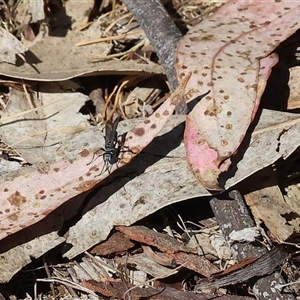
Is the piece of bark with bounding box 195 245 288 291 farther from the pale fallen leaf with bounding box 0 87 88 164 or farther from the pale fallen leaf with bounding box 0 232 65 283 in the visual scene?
the pale fallen leaf with bounding box 0 87 88 164

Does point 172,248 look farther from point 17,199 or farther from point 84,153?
point 17,199

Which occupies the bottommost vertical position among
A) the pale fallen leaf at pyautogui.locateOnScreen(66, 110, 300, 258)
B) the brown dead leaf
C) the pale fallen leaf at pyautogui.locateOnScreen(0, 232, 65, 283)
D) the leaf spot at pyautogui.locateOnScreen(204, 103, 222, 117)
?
the brown dead leaf

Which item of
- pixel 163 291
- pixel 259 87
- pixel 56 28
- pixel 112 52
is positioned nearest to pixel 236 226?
pixel 163 291

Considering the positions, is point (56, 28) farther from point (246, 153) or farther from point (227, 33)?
point (246, 153)

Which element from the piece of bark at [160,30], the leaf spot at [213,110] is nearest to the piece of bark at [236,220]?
the leaf spot at [213,110]

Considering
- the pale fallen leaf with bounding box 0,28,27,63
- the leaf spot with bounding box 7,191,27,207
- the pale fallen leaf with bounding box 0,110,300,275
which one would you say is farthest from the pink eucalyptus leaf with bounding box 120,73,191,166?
the pale fallen leaf with bounding box 0,28,27,63

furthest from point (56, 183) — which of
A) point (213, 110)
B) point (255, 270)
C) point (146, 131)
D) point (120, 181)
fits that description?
point (255, 270)

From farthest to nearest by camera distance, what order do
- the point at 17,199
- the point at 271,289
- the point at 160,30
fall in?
the point at 160,30 < the point at 17,199 < the point at 271,289
